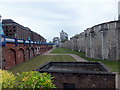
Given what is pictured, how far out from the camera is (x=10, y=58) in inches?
602

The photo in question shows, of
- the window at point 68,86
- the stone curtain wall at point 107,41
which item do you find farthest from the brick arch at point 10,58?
the stone curtain wall at point 107,41

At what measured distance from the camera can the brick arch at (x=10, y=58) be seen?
14.2m

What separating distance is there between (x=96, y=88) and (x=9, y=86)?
5.09m

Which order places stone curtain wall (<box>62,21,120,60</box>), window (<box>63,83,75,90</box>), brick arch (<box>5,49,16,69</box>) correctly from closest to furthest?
window (<box>63,83,75,90</box>) → brick arch (<box>5,49,16,69</box>) → stone curtain wall (<box>62,21,120,60</box>)

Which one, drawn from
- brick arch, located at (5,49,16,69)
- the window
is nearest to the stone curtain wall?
the window

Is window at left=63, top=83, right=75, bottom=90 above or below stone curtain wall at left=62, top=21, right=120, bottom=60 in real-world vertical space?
below

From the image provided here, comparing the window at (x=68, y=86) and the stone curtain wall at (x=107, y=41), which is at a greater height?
the stone curtain wall at (x=107, y=41)

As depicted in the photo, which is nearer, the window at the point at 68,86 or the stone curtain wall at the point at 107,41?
the window at the point at 68,86

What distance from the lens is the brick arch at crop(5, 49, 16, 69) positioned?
14.2 meters

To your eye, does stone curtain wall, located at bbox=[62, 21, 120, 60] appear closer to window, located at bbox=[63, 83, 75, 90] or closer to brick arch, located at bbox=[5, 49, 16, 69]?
window, located at bbox=[63, 83, 75, 90]

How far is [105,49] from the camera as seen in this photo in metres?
20.6

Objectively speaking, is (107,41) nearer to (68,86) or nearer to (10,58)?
(68,86)

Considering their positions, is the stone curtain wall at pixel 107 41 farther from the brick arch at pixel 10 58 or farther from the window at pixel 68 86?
the brick arch at pixel 10 58

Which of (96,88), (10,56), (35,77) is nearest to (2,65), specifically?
(10,56)
